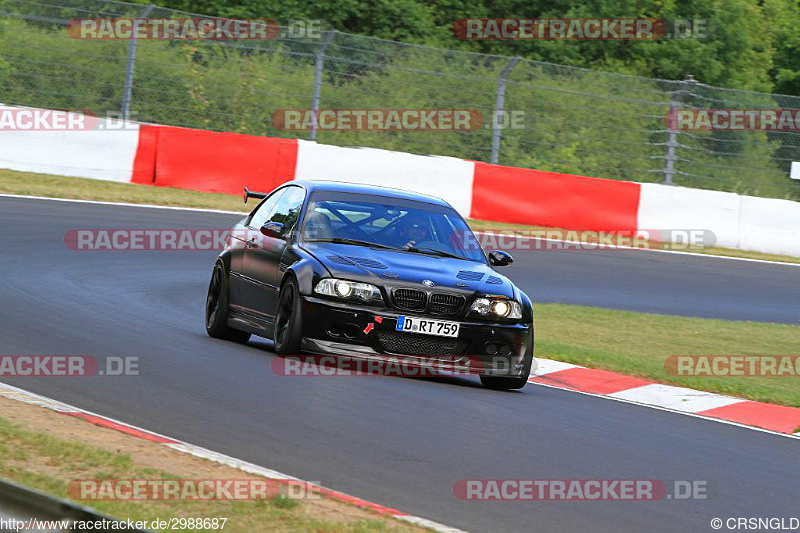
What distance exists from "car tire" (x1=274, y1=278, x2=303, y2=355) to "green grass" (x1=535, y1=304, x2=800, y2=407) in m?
3.04

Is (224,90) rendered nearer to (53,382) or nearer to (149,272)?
(149,272)

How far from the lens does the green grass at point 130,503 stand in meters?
5.23

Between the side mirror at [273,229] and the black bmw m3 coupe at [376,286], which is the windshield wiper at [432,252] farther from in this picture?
the side mirror at [273,229]

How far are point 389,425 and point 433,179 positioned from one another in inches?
599

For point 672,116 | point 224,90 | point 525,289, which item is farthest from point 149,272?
point 672,116

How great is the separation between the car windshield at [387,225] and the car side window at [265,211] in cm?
78

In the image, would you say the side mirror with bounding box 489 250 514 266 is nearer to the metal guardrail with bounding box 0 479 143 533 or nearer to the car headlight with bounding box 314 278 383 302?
the car headlight with bounding box 314 278 383 302

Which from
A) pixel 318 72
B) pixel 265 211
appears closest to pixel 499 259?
pixel 265 211

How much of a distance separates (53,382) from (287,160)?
1436 cm

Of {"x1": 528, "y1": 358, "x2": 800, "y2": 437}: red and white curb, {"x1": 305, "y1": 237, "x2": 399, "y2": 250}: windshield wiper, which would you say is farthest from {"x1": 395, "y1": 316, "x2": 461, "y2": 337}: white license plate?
{"x1": 528, "y1": 358, "x2": 800, "y2": 437}: red and white curb

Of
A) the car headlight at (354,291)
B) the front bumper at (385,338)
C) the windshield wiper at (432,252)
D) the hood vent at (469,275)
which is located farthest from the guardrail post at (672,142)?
the car headlight at (354,291)

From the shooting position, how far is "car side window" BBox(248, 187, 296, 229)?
1125 centimetres

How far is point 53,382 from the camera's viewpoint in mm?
8359

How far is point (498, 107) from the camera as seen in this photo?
77.7 feet
